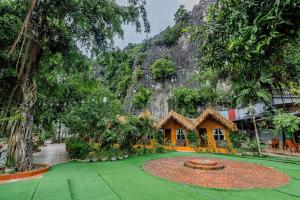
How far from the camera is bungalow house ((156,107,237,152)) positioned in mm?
14758

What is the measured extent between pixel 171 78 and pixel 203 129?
71.1 feet

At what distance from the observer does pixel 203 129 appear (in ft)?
53.5

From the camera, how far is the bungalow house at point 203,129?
581 inches

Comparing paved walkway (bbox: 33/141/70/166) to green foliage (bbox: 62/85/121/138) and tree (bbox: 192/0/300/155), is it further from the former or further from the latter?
tree (bbox: 192/0/300/155)

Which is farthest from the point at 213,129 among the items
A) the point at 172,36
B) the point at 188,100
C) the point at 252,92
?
the point at 172,36

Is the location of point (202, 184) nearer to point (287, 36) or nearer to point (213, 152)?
point (287, 36)

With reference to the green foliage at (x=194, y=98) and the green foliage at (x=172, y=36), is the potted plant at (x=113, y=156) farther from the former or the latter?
the green foliage at (x=172, y=36)

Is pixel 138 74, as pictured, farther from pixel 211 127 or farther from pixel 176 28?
pixel 211 127

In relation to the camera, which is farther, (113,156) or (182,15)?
(182,15)

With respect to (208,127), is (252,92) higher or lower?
higher

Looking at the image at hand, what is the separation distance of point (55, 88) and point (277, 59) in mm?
12234

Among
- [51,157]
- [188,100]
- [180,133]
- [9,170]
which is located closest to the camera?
[9,170]

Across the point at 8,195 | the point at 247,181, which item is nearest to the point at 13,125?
the point at 8,195

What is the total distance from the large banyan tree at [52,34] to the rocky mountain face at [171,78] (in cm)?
2437
